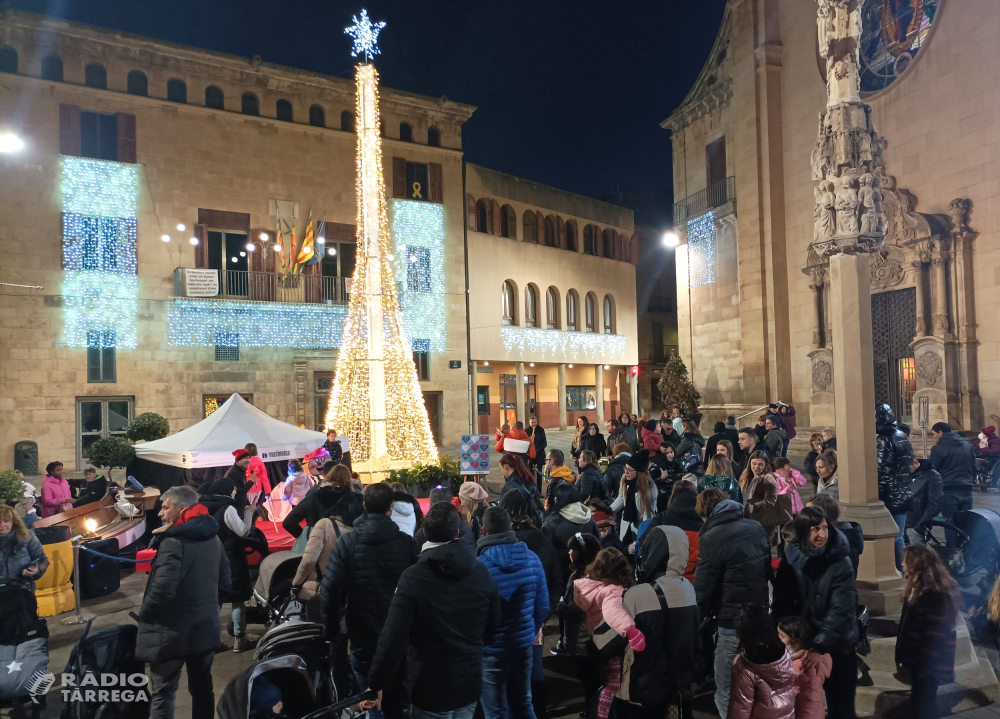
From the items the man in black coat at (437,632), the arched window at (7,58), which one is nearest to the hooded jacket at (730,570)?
the man in black coat at (437,632)

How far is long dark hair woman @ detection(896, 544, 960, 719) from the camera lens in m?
3.79

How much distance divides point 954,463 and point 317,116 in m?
23.1

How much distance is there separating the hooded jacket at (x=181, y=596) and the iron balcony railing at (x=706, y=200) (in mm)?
20124

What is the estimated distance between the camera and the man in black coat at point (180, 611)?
409cm

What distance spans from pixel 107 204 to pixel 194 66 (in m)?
5.43

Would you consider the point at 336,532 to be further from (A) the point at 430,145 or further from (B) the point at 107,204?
(A) the point at 430,145

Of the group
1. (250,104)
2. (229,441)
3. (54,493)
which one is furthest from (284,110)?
(54,493)

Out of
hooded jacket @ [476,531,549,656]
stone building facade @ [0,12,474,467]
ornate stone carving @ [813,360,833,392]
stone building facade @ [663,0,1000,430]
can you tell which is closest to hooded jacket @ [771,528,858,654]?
hooded jacket @ [476,531,549,656]

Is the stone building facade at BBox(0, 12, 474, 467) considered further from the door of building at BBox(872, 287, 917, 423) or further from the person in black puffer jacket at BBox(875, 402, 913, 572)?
the person in black puffer jacket at BBox(875, 402, 913, 572)

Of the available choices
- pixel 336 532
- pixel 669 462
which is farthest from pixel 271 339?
pixel 336 532

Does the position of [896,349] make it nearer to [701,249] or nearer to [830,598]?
[701,249]

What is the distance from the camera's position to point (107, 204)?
20.9 metres

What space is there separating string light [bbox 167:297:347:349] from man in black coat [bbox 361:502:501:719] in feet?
68.6

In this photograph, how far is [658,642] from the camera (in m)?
3.80
